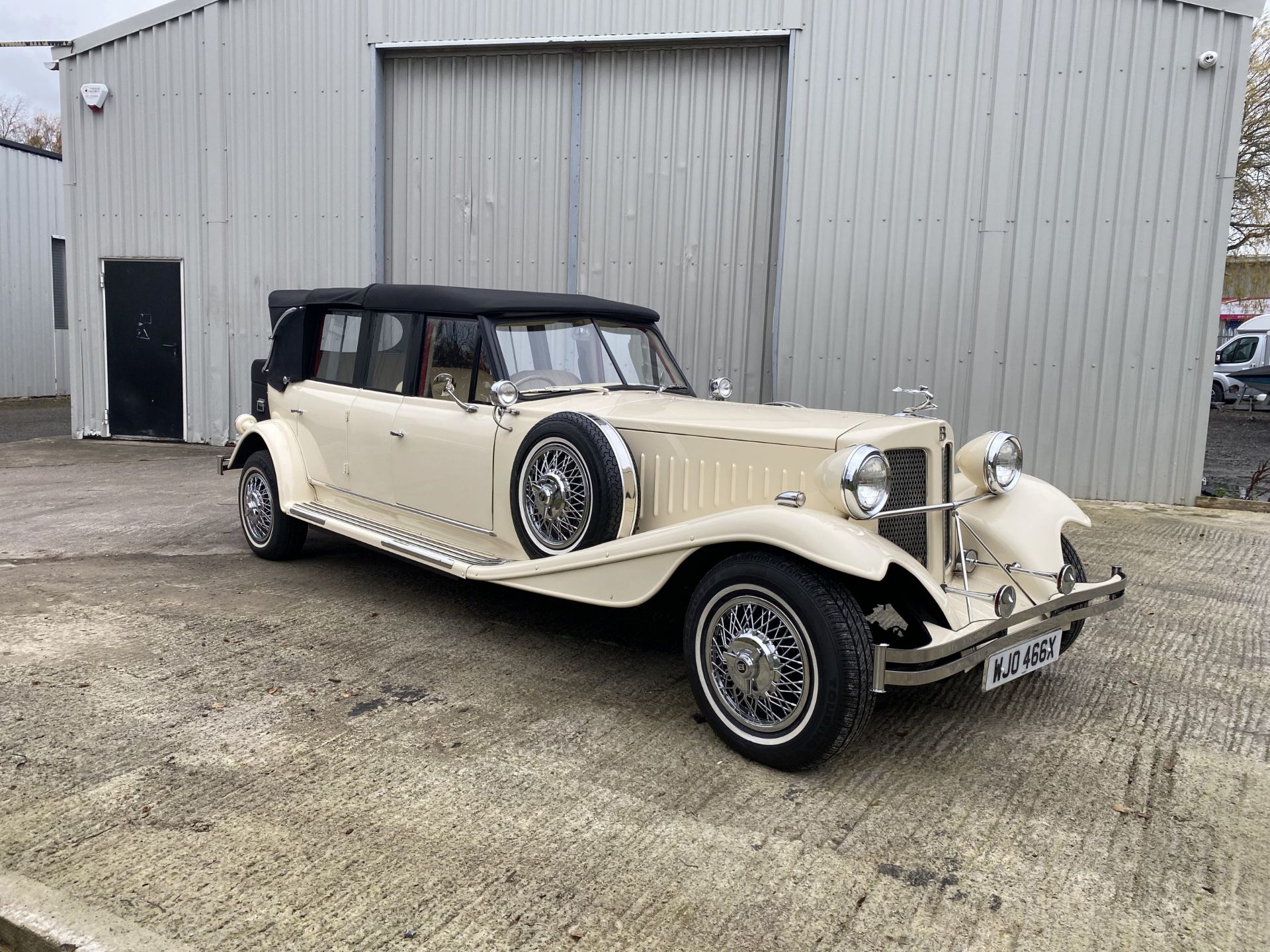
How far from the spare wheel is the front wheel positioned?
2.17 feet

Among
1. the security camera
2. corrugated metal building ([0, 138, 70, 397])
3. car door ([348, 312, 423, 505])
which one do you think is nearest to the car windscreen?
car door ([348, 312, 423, 505])

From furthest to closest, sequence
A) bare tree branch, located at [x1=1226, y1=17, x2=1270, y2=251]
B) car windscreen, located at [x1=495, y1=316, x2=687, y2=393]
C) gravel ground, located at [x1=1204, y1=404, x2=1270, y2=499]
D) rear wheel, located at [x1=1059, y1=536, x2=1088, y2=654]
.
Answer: bare tree branch, located at [x1=1226, y1=17, x2=1270, y2=251], gravel ground, located at [x1=1204, y1=404, x2=1270, y2=499], car windscreen, located at [x1=495, y1=316, x2=687, y2=393], rear wheel, located at [x1=1059, y1=536, x2=1088, y2=654]

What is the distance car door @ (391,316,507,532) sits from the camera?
16.4ft

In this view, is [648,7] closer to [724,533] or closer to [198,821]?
[724,533]

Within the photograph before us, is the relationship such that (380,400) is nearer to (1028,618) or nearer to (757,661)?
(757,661)

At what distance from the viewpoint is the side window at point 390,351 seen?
555 cm

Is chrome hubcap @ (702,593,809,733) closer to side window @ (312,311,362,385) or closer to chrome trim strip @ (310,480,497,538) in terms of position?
chrome trim strip @ (310,480,497,538)

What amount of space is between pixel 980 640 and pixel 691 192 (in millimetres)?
7485

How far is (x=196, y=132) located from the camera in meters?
11.7

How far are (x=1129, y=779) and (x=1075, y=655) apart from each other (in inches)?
56.1

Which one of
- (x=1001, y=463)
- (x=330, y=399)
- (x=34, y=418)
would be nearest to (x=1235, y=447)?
(x=1001, y=463)

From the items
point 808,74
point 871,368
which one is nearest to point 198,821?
point 871,368

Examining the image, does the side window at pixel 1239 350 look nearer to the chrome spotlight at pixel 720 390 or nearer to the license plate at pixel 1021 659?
the chrome spotlight at pixel 720 390

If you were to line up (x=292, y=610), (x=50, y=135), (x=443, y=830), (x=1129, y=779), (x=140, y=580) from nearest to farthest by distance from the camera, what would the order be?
(x=443, y=830)
(x=1129, y=779)
(x=292, y=610)
(x=140, y=580)
(x=50, y=135)
